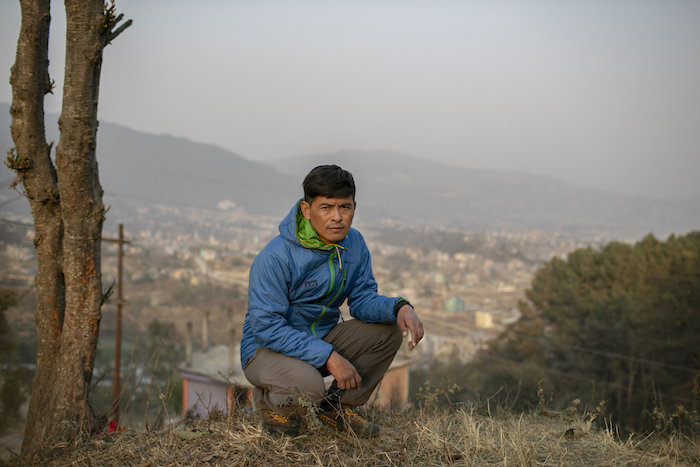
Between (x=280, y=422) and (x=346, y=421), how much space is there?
40 cm

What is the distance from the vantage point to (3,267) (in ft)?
66.7

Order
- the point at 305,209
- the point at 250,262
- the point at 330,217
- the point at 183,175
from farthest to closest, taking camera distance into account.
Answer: the point at 183,175, the point at 250,262, the point at 305,209, the point at 330,217

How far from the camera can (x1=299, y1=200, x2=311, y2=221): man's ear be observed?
11.3 ft

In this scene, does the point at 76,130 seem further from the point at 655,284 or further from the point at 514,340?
the point at 514,340

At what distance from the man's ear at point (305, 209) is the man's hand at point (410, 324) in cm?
80

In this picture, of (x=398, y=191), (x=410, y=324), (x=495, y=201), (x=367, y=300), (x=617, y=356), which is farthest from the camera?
(x=495, y=201)

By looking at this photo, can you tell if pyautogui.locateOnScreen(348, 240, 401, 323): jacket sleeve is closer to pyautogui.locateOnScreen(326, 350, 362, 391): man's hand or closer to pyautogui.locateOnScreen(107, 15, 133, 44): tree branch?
pyautogui.locateOnScreen(326, 350, 362, 391): man's hand

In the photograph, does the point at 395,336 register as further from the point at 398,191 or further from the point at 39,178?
the point at 398,191

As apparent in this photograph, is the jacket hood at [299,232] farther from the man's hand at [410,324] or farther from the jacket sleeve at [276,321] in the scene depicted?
the man's hand at [410,324]

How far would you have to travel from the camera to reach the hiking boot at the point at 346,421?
11.2 ft

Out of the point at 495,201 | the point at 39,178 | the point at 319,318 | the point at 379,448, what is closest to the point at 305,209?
the point at 319,318

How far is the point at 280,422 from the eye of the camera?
3.30 metres

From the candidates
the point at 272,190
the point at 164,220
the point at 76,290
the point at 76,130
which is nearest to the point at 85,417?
the point at 76,290

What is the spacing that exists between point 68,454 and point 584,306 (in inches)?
975
